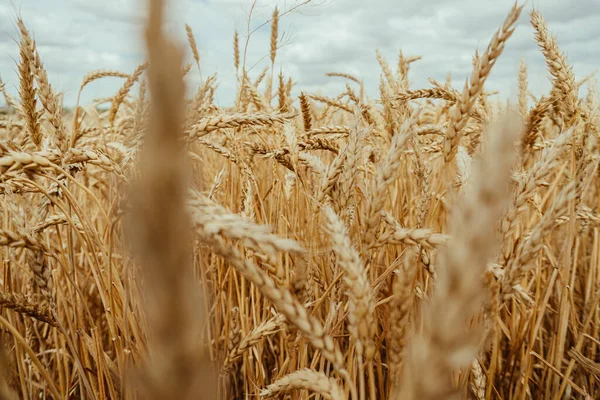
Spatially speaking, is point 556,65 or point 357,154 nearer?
point 357,154

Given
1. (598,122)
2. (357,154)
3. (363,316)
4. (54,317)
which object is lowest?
(54,317)

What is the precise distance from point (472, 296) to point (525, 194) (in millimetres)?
602

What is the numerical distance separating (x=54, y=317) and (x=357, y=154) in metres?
0.92

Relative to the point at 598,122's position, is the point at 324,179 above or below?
below

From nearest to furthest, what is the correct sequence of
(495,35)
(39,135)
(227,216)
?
(227,216) < (495,35) < (39,135)

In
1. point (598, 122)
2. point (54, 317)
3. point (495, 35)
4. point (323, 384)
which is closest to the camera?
point (323, 384)

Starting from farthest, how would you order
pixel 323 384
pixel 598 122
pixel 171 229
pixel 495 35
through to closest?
pixel 598 122 < pixel 495 35 < pixel 323 384 < pixel 171 229

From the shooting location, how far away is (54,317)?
1076 millimetres

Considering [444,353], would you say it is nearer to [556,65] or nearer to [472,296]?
[472,296]

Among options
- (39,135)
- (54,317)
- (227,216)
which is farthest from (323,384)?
(39,135)

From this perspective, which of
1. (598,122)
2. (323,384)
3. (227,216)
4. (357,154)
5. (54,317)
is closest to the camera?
(227,216)

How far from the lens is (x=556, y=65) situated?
4.69ft

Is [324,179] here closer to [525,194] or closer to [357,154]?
[357,154]

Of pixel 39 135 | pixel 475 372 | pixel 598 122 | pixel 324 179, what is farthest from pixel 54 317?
pixel 598 122
